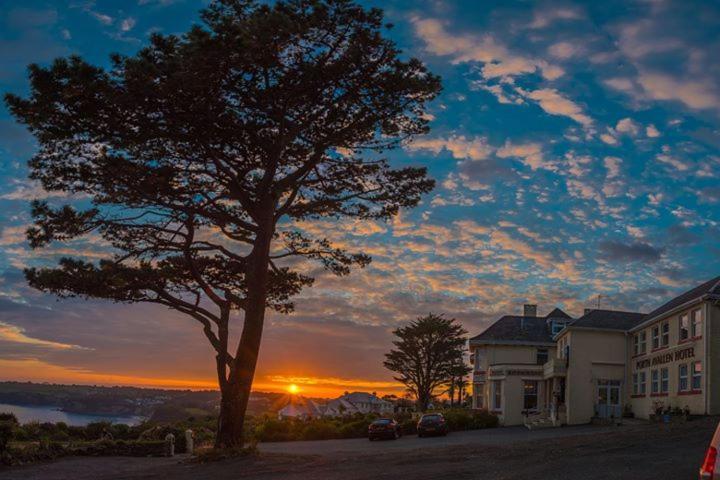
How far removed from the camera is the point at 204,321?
25.1 metres

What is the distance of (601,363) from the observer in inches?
1785

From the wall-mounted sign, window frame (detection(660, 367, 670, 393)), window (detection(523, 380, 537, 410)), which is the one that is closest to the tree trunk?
window frame (detection(660, 367, 670, 393))

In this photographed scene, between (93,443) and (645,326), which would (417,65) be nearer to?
(93,443)

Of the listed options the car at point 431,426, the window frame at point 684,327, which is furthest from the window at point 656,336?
the car at point 431,426

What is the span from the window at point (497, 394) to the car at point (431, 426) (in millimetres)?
12737

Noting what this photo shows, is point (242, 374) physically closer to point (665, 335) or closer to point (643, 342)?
point (665, 335)

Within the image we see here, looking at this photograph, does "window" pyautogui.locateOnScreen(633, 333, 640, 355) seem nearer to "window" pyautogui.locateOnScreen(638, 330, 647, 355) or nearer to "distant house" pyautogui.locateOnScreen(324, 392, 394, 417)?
"window" pyautogui.locateOnScreen(638, 330, 647, 355)

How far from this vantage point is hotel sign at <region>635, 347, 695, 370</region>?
35.1m

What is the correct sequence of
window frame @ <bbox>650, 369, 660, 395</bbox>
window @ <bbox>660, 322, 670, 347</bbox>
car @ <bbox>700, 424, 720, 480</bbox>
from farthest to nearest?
window frame @ <bbox>650, 369, 660, 395</bbox>, window @ <bbox>660, 322, 670, 347</bbox>, car @ <bbox>700, 424, 720, 480</bbox>

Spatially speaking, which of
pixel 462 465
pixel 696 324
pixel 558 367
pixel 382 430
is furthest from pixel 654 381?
pixel 462 465

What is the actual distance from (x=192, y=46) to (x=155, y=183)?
5423 mm

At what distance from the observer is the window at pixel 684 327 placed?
35.6m

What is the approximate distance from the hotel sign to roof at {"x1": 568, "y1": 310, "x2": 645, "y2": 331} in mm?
3420

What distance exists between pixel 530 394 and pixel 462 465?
3597cm
